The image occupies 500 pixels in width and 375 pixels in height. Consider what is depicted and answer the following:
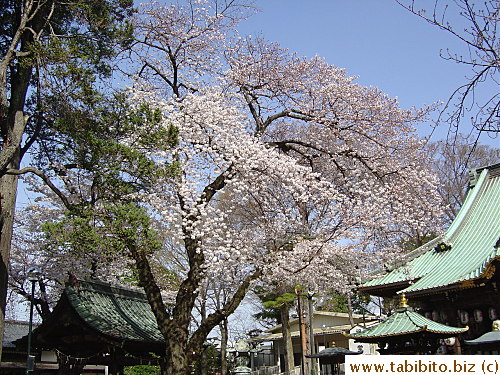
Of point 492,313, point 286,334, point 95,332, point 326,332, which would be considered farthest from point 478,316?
point 326,332

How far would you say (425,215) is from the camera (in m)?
15.5

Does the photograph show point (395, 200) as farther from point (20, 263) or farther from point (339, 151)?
point (20, 263)

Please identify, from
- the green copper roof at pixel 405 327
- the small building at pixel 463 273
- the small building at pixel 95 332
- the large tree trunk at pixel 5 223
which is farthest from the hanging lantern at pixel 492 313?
the large tree trunk at pixel 5 223

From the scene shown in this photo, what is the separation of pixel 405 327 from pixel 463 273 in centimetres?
288

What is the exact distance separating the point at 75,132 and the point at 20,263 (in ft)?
30.8

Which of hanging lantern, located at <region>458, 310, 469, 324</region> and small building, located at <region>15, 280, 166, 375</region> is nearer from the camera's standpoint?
small building, located at <region>15, 280, 166, 375</region>

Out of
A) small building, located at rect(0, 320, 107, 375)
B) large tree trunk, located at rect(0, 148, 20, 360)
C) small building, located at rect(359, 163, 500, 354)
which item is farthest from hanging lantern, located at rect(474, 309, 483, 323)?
small building, located at rect(0, 320, 107, 375)

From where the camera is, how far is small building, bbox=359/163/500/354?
11.2 m

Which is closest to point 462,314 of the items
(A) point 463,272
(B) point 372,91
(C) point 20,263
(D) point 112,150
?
(A) point 463,272

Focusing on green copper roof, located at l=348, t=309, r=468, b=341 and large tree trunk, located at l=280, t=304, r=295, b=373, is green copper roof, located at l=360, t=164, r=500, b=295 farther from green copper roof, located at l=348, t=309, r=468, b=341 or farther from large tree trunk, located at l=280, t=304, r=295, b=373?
large tree trunk, located at l=280, t=304, r=295, b=373

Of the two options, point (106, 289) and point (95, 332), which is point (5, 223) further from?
point (106, 289)

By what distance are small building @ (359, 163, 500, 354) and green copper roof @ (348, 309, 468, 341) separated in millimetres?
941

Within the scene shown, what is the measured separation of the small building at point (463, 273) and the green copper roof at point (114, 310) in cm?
619

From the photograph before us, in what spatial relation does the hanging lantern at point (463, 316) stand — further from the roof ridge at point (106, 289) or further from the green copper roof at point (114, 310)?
the roof ridge at point (106, 289)
